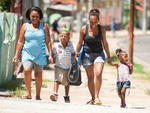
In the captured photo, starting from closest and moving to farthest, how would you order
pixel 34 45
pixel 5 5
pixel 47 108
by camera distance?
1. pixel 47 108
2. pixel 34 45
3. pixel 5 5

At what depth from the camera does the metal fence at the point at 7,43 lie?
→ 1311 cm

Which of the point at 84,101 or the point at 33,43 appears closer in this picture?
the point at 33,43

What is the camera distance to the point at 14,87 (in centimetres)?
1360

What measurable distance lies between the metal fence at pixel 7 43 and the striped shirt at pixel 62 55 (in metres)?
1.99

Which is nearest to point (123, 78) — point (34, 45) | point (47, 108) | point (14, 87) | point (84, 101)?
point (34, 45)

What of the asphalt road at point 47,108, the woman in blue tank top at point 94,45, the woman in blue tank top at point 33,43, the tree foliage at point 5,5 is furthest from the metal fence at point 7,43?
the asphalt road at point 47,108

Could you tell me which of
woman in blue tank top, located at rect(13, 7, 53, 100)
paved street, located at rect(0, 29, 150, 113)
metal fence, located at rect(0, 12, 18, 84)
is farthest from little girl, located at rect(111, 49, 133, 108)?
metal fence, located at rect(0, 12, 18, 84)

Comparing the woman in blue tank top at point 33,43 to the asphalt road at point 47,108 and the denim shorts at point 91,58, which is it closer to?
the denim shorts at point 91,58

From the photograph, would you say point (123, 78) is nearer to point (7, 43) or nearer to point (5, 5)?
point (7, 43)

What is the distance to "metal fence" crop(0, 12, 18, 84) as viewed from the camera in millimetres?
13109

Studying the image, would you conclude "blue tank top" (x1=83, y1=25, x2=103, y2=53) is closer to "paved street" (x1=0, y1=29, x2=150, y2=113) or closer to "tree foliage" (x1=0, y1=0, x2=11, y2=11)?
"paved street" (x1=0, y1=29, x2=150, y2=113)

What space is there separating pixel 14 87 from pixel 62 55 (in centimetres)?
261

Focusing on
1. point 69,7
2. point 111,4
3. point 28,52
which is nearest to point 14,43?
point 28,52

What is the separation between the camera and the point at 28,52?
11023 mm
